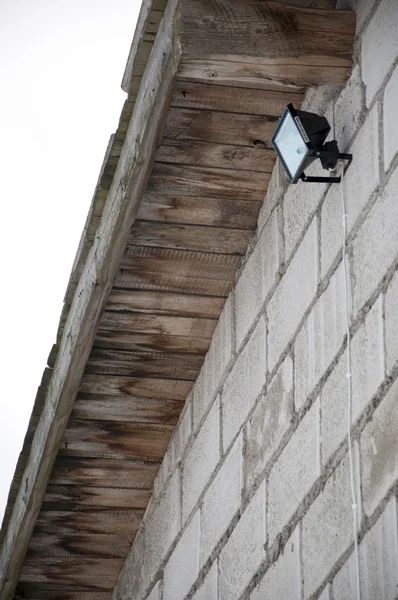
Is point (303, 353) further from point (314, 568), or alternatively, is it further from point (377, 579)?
point (377, 579)

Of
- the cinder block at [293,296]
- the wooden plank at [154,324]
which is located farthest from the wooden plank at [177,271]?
the cinder block at [293,296]

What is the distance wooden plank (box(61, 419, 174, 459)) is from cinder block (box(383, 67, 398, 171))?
5.48 feet

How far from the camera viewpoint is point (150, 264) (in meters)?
3.30

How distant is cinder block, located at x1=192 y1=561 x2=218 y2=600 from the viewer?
319 centimetres

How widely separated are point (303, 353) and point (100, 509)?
1.56 metres

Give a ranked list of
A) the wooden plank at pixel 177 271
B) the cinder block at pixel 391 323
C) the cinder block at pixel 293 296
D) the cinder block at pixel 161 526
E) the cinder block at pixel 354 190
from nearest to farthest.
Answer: the cinder block at pixel 391 323
the cinder block at pixel 354 190
the cinder block at pixel 293 296
the wooden plank at pixel 177 271
the cinder block at pixel 161 526

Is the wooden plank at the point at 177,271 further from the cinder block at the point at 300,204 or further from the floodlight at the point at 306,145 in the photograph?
the floodlight at the point at 306,145

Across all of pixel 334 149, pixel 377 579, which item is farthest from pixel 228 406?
pixel 377 579

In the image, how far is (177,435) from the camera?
3783mm

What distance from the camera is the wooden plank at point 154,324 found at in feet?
11.3

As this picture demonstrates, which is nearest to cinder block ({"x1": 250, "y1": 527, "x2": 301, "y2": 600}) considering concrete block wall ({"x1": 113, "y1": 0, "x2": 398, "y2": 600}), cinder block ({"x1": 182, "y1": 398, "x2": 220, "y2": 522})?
concrete block wall ({"x1": 113, "y1": 0, "x2": 398, "y2": 600})

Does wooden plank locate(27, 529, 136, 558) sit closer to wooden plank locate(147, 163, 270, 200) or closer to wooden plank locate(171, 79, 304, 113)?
wooden plank locate(147, 163, 270, 200)

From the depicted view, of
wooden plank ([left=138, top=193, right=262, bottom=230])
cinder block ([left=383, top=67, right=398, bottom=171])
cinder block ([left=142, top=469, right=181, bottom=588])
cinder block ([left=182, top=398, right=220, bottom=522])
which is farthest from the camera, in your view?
cinder block ([left=142, top=469, right=181, bottom=588])

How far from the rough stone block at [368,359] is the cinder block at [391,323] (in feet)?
0.10
